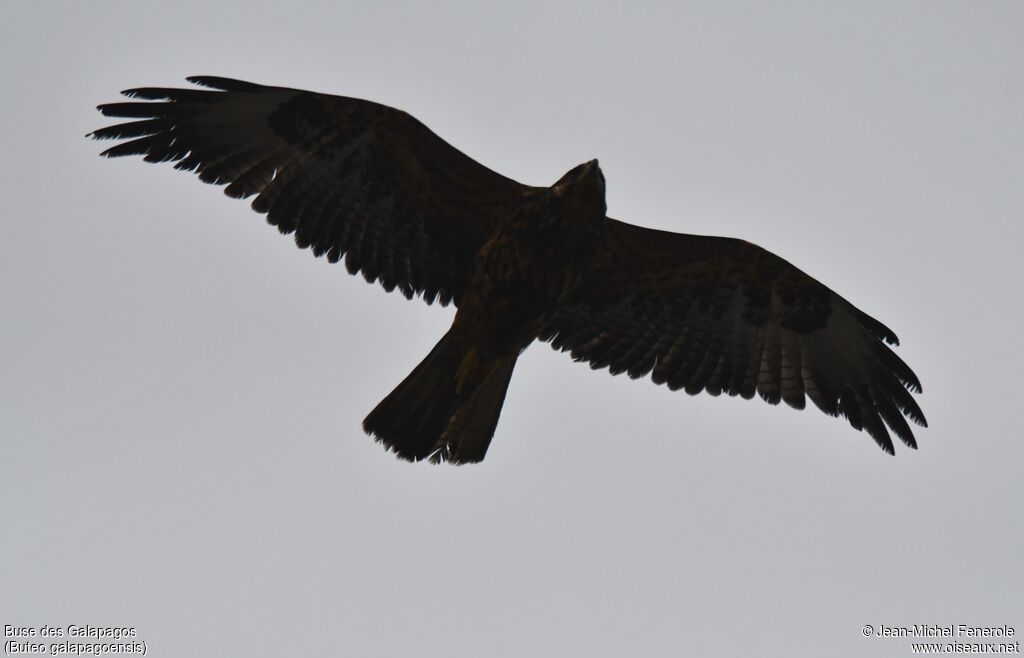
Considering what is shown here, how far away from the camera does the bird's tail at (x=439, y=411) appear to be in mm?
9664

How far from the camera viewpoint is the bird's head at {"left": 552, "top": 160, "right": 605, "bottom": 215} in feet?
30.1

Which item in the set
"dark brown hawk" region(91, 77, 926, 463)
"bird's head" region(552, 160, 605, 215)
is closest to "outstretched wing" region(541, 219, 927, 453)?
"dark brown hawk" region(91, 77, 926, 463)

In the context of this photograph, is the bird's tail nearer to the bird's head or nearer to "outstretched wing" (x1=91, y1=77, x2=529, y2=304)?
"outstretched wing" (x1=91, y1=77, x2=529, y2=304)

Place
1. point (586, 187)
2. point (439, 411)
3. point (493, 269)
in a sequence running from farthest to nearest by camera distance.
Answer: point (439, 411) < point (493, 269) < point (586, 187)

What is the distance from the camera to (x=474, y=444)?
987 cm

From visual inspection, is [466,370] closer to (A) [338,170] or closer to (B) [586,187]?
(B) [586,187]

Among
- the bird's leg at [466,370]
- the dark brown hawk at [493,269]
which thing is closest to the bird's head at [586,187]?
the dark brown hawk at [493,269]

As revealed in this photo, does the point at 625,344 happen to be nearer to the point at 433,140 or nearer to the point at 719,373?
the point at 719,373

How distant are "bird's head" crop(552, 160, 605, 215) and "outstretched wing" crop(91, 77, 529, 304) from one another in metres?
0.57

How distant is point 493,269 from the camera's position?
959cm

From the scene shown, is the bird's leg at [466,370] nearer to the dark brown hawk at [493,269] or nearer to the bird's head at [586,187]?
the dark brown hawk at [493,269]

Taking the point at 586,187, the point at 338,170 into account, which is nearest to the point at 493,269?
the point at 586,187

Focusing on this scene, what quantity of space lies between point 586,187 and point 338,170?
195cm

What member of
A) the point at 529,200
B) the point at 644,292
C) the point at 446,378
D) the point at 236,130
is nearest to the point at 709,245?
the point at 644,292
